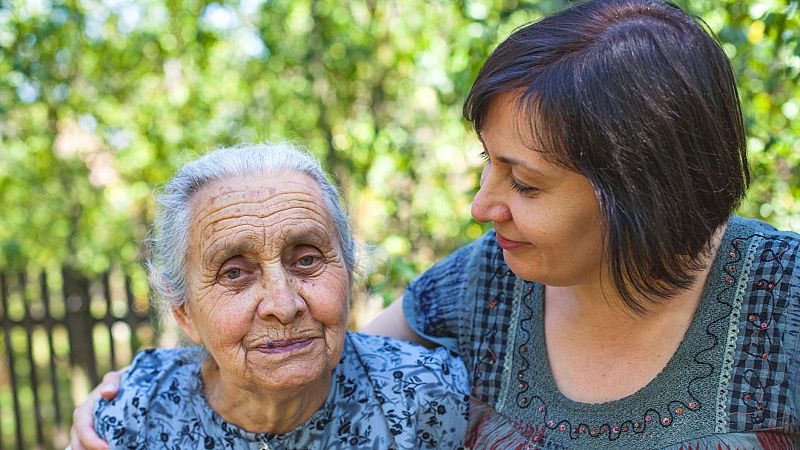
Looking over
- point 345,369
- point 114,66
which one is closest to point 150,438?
point 345,369

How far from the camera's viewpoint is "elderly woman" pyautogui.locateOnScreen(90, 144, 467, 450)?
204 cm

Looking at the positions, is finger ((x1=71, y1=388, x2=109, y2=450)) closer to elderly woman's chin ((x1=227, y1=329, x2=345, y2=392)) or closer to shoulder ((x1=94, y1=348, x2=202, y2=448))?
shoulder ((x1=94, y1=348, x2=202, y2=448))

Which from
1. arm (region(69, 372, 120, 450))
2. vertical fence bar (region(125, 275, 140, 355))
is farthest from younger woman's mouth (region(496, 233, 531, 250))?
vertical fence bar (region(125, 275, 140, 355))

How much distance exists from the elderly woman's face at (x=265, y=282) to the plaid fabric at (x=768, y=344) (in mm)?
1002

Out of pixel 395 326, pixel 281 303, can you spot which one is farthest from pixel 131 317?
pixel 281 303

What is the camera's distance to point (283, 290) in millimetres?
2027

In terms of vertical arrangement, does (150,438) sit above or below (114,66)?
below

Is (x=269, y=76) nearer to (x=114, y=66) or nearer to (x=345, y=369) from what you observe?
(x=114, y=66)

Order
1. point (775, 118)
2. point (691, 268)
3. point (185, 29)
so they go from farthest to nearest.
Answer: point (185, 29) < point (775, 118) < point (691, 268)

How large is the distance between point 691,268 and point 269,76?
13.1 ft

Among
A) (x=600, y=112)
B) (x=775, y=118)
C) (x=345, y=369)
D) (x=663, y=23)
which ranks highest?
(x=663, y=23)

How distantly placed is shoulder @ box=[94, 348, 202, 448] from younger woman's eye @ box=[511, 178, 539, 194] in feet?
3.71

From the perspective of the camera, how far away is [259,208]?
2061 mm

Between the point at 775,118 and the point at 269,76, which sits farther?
the point at 269,76
